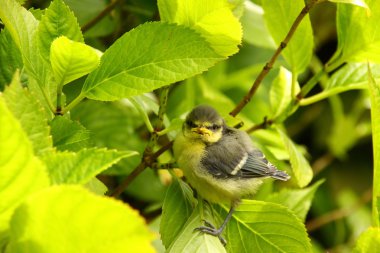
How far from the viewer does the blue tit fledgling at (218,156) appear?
1.33m

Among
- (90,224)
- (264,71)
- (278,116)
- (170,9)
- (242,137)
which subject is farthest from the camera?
(242,137)

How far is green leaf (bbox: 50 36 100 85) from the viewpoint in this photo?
2.59ft

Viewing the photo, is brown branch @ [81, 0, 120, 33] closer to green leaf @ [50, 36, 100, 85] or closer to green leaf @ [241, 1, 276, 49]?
green leaf @ [241, 1, 276, 49]

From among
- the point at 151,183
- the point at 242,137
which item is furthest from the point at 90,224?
the point at 151,183

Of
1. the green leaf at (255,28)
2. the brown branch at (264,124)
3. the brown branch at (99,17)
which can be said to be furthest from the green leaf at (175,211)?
the green leaf at (255,28)

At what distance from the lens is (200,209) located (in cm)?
107

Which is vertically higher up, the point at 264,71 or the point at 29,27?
the point at 29,27

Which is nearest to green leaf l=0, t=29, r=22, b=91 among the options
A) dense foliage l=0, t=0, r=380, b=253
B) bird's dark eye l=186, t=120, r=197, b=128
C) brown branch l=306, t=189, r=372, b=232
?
dense foliage l=0, t=0, r=380, b=253

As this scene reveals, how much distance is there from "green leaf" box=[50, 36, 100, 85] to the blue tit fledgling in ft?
1.61

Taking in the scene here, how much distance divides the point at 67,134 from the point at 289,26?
1.85ft

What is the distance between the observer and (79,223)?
0.50 m

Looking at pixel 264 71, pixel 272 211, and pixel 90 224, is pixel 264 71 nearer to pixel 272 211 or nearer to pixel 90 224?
pixel 272 211

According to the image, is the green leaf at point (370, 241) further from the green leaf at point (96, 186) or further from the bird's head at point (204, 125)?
the bird's head at point (204, 125)

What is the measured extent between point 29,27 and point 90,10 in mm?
559
